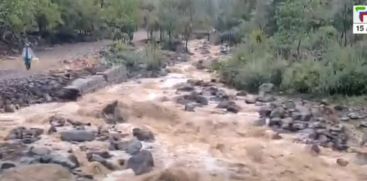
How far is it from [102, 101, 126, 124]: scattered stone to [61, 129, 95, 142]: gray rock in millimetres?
2180

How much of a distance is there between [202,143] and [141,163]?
122 inches

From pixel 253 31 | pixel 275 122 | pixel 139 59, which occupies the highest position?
pixel 253 31

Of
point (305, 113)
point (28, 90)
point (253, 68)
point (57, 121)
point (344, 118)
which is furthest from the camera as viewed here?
point (253, 68)

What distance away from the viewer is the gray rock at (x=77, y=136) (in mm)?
16031

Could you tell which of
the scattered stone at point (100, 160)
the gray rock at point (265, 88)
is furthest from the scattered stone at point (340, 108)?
the scattered stone at point (100, 160)

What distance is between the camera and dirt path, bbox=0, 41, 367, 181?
13.6 metres

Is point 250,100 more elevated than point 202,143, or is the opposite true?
point 250,100

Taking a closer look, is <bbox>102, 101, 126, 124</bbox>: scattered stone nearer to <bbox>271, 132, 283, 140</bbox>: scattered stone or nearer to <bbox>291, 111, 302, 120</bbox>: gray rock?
<bbox>271, 132, 283, 140</bbox>: scattered stone

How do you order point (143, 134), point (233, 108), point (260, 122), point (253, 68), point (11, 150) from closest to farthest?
point (11, 150) → point (143, 134) → point (260, 122) → point (233, 108) → point (253, 68)

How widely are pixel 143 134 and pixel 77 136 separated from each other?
5.65 feet

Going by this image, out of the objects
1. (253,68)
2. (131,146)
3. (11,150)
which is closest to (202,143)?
(131,146)

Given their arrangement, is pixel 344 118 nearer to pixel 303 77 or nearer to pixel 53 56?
pixel 303 77

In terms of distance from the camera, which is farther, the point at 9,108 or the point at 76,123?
the point at 9,108

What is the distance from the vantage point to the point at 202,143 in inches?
643
